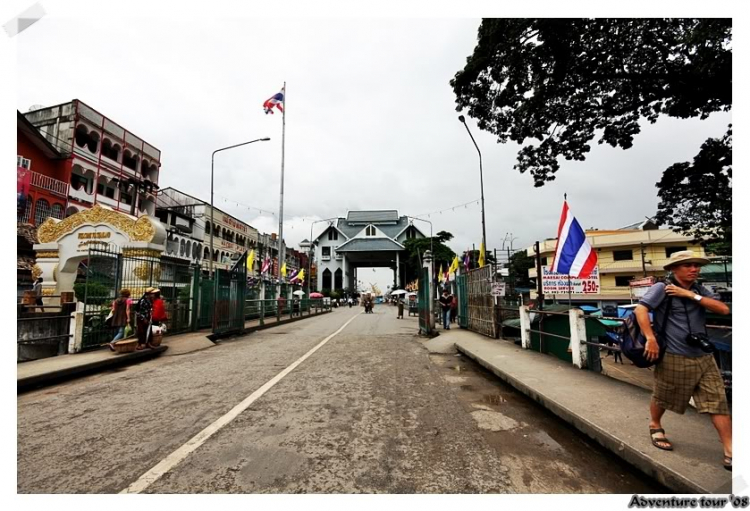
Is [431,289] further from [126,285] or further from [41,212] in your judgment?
[41,212]

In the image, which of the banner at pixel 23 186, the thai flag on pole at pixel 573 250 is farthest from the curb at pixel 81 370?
the banner at pixel 23 186

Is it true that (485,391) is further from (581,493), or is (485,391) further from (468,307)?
(468,307)

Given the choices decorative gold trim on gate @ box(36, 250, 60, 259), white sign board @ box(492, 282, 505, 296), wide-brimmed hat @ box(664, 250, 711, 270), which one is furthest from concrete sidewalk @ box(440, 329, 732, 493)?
decorative gold trim on gate @ box(36, 250, 60, 259)

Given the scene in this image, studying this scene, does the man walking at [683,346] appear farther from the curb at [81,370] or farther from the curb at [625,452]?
the curb at [81,370]

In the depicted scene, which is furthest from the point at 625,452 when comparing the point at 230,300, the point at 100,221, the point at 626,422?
the point at 100,221

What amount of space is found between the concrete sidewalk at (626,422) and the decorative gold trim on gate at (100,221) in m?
11.8

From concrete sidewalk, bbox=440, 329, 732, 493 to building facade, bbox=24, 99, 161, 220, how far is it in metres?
26.4

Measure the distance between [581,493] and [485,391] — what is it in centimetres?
291

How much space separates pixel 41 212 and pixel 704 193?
30.5 metres

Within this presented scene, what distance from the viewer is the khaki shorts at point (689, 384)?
2719 mm

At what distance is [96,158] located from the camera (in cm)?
2539

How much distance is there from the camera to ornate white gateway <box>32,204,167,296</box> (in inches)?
474

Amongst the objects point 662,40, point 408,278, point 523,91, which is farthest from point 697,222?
point 408,278

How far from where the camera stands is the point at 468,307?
1375cm
